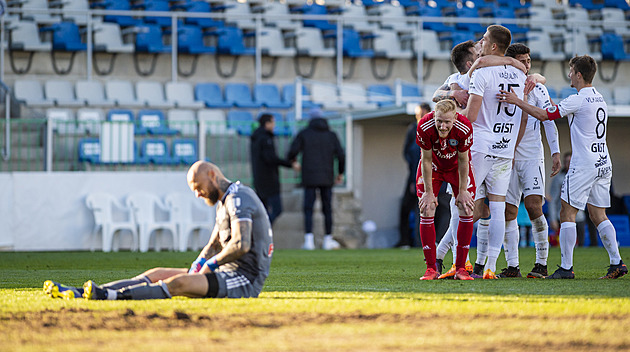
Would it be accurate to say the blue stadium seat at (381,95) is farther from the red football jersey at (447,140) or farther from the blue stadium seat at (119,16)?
the red football jersey at (447,140)

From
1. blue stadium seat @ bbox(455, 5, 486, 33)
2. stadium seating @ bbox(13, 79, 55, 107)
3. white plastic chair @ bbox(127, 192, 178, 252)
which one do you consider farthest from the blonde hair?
blue stadium seat @ bbox(455, 5, 486, 33)

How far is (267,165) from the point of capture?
1510 centimetres

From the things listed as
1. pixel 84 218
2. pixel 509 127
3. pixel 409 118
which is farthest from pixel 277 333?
pixel 409 118

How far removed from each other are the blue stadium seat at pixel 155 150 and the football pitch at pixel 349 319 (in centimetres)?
875

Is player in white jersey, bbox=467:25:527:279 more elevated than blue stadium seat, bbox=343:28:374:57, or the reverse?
blue stadium seat, bbox=343:28:374:57

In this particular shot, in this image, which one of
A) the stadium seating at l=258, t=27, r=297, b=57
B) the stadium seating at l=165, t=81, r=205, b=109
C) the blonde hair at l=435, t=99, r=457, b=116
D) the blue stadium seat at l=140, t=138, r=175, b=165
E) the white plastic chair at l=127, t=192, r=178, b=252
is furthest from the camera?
the stadium seating at l=258, t=27, r=297, b=57

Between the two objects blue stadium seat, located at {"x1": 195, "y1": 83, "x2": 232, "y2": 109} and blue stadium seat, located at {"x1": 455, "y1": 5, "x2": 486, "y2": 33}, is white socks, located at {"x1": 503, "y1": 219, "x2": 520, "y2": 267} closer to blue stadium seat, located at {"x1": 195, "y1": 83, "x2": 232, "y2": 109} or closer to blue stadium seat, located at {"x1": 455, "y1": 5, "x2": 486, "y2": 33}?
blue stadium seat, located at {"x1": 195, "y1": 83, "x2": 232, "y2": 109}

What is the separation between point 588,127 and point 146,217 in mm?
9239

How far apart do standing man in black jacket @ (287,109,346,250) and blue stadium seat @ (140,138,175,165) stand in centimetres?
232

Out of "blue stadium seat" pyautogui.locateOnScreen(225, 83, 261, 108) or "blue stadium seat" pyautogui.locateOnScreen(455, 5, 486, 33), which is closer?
"blue stadium seat" pyautogui.locateOnScreen(225, 83, 261, 108)

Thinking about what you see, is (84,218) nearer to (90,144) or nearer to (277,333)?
(90,144)

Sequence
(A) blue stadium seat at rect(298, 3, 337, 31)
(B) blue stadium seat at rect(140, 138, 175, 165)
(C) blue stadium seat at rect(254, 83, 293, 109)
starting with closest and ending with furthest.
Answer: (B) blue stadium seat at rect(140, 138, 175, 165)
(C) blue stadium seat at rect(254, 83, 293, 109)
(A) blue stadium seat at rect(298, 3, 337, 31)

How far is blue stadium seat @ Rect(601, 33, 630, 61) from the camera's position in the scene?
74.9 ft

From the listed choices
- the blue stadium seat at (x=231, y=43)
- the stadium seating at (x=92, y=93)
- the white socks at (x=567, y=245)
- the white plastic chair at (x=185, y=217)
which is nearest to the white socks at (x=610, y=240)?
the white socks at (x=567, y=245)
